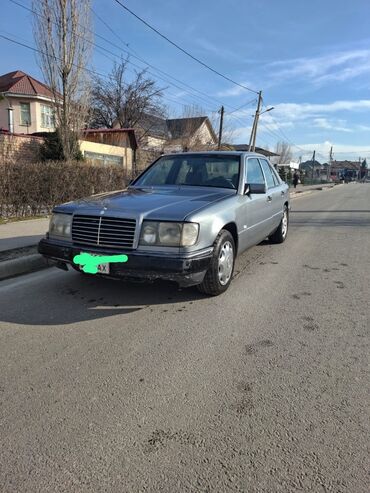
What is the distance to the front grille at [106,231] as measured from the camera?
159 inches

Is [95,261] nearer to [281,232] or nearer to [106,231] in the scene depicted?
[106,231]

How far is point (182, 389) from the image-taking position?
2820 mm

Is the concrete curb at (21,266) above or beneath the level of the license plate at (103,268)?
beneath

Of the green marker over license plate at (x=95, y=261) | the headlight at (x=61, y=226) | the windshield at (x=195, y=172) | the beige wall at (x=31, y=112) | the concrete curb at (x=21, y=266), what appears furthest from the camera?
the beige wall at (x=31, y=112)

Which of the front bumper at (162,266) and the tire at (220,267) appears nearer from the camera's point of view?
the front bumper at (162,266)

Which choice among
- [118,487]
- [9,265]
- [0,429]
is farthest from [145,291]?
[118,487]

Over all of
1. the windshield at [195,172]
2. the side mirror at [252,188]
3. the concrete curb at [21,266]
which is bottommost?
the concrete curb at [21,266]

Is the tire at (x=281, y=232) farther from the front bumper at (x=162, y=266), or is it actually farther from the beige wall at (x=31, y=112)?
the beige wall at (x=31, y=112)

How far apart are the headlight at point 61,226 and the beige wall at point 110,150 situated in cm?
1723

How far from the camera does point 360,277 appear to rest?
571 centimetres

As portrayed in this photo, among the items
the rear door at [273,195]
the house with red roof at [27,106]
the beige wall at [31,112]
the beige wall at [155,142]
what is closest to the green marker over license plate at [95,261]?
the rear door at [273,195]

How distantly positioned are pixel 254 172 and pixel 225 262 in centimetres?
196

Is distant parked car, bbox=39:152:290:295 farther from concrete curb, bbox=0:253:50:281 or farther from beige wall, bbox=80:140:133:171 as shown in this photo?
beige wall, bbox=80:140:133:171

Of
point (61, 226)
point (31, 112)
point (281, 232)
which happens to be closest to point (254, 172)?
point (281, 232)
